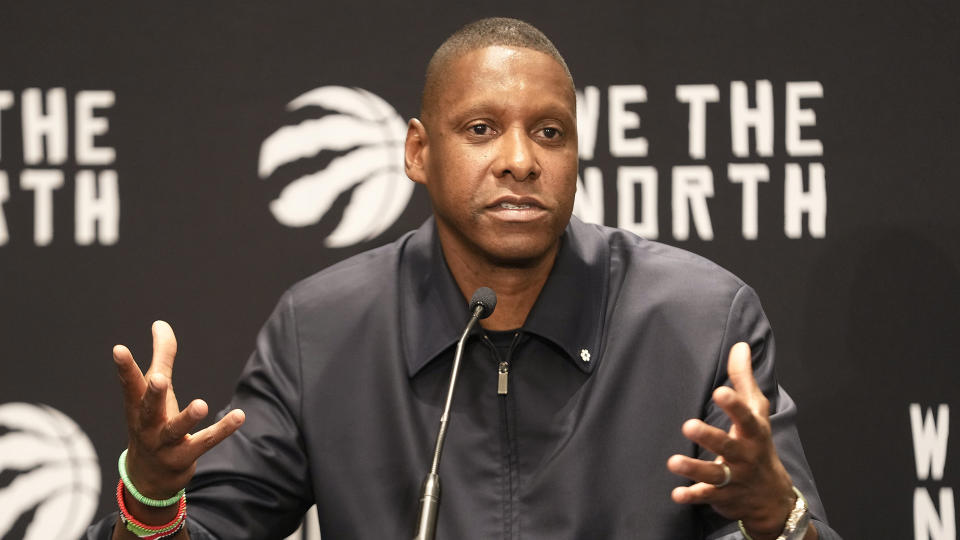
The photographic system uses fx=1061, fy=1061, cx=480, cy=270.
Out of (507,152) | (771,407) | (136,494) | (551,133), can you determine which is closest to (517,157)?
(507,152)

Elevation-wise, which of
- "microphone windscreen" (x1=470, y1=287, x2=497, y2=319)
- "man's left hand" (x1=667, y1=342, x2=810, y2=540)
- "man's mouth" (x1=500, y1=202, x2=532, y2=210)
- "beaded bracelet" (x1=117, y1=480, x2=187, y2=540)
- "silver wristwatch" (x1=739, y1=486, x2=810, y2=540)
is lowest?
"beaded bracelet" (x1=117, y1=480, x2=187, y2=540)

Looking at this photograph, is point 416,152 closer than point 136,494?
No

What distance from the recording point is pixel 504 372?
212cm

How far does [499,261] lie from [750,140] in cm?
102

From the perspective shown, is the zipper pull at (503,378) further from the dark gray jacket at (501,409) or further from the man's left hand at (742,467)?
the man's left hand at (742,467)

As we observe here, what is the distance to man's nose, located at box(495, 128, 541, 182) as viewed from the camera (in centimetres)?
210

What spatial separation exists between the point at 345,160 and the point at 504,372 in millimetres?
1046

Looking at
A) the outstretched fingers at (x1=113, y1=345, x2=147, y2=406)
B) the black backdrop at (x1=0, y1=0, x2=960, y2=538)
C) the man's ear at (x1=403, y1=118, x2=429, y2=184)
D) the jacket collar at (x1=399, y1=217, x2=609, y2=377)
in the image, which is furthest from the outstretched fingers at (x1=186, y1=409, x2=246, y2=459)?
the black backdrop at (x1=0, y1=0, x2=960, y2=538)

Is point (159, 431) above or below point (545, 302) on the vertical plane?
below

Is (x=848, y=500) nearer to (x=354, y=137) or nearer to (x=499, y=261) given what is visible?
(x=499, y=261)

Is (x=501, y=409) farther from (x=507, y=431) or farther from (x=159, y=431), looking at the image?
(x=159, y=431)

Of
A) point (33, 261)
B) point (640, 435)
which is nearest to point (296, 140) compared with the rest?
point (33, 261)

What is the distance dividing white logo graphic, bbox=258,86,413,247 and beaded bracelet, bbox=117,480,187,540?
1198 mm

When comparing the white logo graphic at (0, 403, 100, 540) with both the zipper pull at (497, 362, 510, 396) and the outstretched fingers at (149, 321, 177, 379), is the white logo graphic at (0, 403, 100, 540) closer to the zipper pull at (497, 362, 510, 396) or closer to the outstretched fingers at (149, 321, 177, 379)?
the outstretched fingers at (149, 321, 177, 379)
